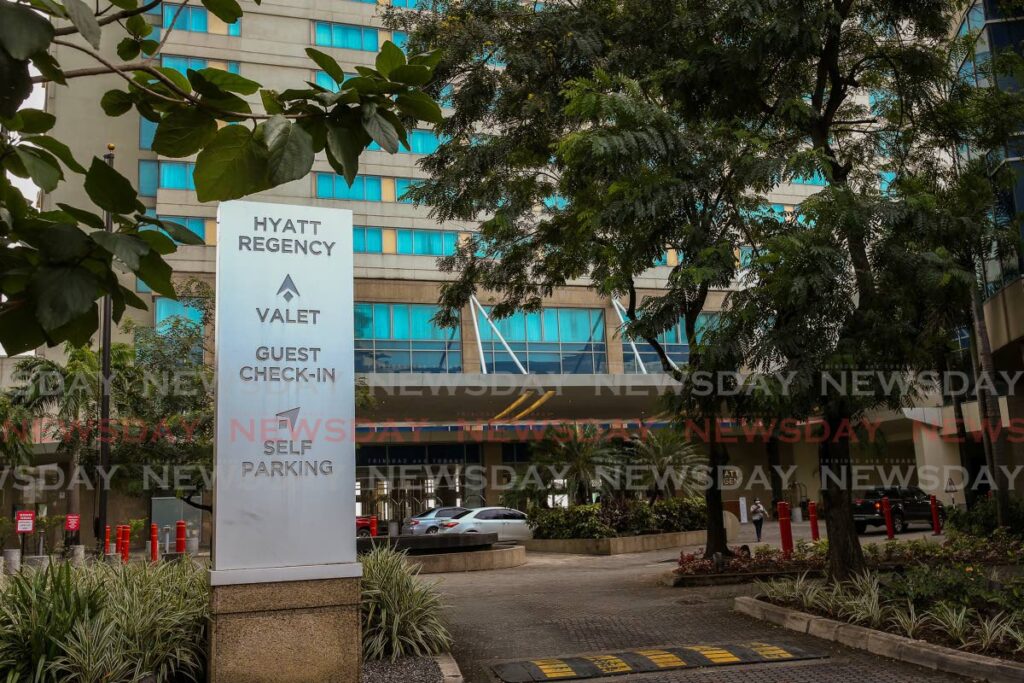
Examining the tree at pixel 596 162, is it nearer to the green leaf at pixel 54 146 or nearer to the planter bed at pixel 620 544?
the planter bed at pixel 620 544

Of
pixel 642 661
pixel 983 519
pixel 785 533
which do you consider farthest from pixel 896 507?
pixel 642 661

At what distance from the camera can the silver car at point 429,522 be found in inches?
1202

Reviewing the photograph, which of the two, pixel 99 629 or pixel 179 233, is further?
pixel 99 629

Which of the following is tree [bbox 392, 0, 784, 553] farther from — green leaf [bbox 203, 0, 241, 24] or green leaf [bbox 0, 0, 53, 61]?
green leaf [bbox 0, 0, 53, 61]

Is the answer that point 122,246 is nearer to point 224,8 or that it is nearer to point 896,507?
point 224,8

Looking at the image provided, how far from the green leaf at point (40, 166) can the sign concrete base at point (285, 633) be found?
244 inches

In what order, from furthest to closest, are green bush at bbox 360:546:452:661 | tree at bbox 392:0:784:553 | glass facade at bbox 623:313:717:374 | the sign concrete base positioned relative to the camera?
glass facade at bbox 623:313:717:374 < tree at bbox 392:0:784:553 < green bush at bbox 360:546:452:661 < the sign concrete base

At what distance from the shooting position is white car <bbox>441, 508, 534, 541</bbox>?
3041 cm

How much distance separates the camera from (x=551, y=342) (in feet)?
142

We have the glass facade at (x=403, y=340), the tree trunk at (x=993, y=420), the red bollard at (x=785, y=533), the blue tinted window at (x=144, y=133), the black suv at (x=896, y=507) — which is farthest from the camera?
the glass facade at (x=403, y=340)

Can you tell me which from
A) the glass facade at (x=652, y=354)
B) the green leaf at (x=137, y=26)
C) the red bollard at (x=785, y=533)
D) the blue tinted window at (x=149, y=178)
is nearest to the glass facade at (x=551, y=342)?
the glass facade at (x=652, y=354)

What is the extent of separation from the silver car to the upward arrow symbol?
73.3 feet

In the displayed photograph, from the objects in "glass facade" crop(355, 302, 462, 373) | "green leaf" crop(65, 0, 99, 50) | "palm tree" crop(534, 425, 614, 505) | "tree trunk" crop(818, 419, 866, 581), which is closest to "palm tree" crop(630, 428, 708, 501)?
"palm tree" crop(534, 425, 614, 505)

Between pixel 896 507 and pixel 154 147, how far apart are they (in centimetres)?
3158
